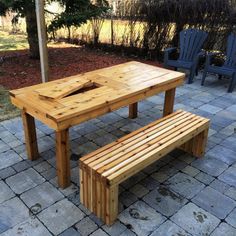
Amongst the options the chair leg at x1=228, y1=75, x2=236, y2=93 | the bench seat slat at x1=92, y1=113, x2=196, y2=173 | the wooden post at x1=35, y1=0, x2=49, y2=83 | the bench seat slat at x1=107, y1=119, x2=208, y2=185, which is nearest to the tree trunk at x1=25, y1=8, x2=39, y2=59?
the wooden post at x1=35, y1=0, x2=49, y2=83

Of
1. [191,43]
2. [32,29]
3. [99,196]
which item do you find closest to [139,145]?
[99,196]

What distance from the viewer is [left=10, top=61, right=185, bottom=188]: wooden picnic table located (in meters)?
2.31

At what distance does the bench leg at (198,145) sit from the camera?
2965 mm

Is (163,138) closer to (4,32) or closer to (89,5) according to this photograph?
(89,5)

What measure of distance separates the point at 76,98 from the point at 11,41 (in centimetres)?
697

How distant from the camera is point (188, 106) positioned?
434cm

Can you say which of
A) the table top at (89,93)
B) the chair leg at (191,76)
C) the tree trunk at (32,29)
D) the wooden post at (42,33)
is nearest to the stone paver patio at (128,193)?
the table top at (89,93)

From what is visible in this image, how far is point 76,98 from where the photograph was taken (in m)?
2.55

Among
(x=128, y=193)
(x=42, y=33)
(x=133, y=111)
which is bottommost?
(x=128, y=193)

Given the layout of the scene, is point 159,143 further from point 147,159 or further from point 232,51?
point 232,51

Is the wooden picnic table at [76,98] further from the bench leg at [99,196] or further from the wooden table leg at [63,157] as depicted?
the bench leg at [99,196]

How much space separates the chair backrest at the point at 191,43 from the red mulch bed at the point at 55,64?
1071 mm

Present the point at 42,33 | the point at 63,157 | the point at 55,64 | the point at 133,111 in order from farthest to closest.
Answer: the point at 55,64 < the point at 42,33 < the point at 133,111 < the point at 63,157

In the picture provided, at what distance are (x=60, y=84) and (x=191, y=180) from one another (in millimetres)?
1553
